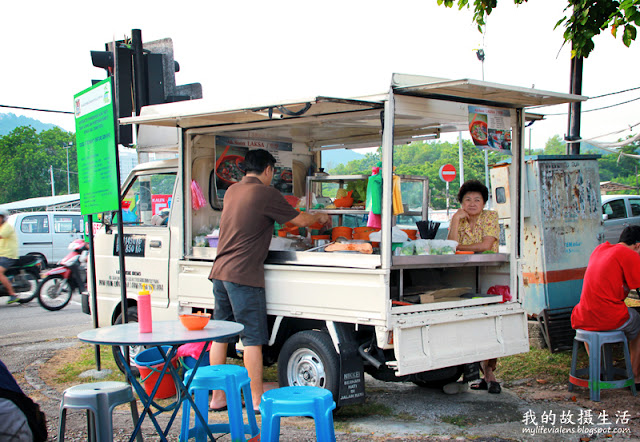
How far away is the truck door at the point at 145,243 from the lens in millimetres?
5967

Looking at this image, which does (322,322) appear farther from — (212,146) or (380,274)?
(212,146)

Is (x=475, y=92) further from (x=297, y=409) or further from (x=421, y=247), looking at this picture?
(x=297, y=409)

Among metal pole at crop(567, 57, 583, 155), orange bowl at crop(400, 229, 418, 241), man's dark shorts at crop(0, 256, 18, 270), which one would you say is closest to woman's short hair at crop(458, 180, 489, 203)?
orange bowl at crop(400, 229, 418, 241)

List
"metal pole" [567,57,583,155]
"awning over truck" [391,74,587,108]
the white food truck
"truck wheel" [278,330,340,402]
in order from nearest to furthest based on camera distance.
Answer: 1. "awning over truck" [391,74,587,108]
2. the white food truck
3. "truck wheel" [278,330,340,402]
4. "metal pole" [567,57,583,155]

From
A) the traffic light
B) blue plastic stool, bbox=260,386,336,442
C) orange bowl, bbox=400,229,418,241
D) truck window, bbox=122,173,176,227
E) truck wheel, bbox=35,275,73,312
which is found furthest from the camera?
truck wheel, bbox=35,275,73,312

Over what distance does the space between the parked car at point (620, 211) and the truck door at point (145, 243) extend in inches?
450

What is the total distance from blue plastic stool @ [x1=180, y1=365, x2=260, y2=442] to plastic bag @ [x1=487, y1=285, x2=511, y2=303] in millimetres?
2370

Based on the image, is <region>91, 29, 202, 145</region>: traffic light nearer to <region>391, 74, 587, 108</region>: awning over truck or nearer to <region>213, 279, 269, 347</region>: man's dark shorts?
<region>213, 279, 269, 347</region>: man's dark shorts

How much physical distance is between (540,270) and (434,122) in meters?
2.19

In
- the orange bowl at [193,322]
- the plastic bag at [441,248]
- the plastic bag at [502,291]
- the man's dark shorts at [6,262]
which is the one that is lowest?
the man's dark shorts at [6,262]

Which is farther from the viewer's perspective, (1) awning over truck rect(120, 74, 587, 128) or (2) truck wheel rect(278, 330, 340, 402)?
(2) truck wheel rect(278, 330, 340, 402)

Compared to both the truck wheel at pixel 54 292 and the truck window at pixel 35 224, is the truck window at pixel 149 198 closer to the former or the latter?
the truck wheel at pixel 54 292

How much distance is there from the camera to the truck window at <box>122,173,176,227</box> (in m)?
6.28

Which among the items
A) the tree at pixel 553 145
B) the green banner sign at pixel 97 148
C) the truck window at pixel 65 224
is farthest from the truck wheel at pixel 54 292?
the tree at pixel 553 145
